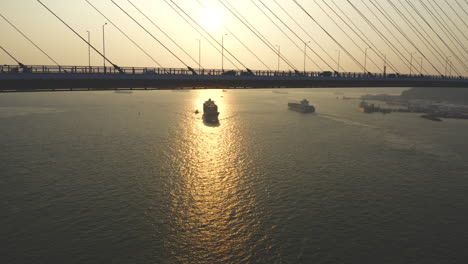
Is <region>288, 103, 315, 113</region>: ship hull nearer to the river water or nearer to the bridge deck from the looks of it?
the river water

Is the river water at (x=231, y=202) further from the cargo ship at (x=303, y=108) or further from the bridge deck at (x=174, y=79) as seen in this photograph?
the cargo ship at (x=303, y=108)

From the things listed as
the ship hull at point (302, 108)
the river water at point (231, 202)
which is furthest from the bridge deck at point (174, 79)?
the ship hull at point (302, 108)

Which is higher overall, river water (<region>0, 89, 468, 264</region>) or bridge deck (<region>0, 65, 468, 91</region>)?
bridge deck (<region>0, 65, 468, 91</region>)

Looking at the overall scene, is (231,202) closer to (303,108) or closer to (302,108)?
(303,108)

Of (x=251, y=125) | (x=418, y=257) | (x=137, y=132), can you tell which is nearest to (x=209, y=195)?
(x=418, y=257)

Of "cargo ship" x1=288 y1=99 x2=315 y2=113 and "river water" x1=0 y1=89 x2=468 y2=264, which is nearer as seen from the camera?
"river water" x1=0 y1=89 x2=468 y2=264

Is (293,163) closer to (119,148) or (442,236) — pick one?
(442,236)

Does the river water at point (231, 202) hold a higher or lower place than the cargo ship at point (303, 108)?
lower

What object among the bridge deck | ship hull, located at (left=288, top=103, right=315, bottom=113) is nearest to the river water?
the bridge deck
